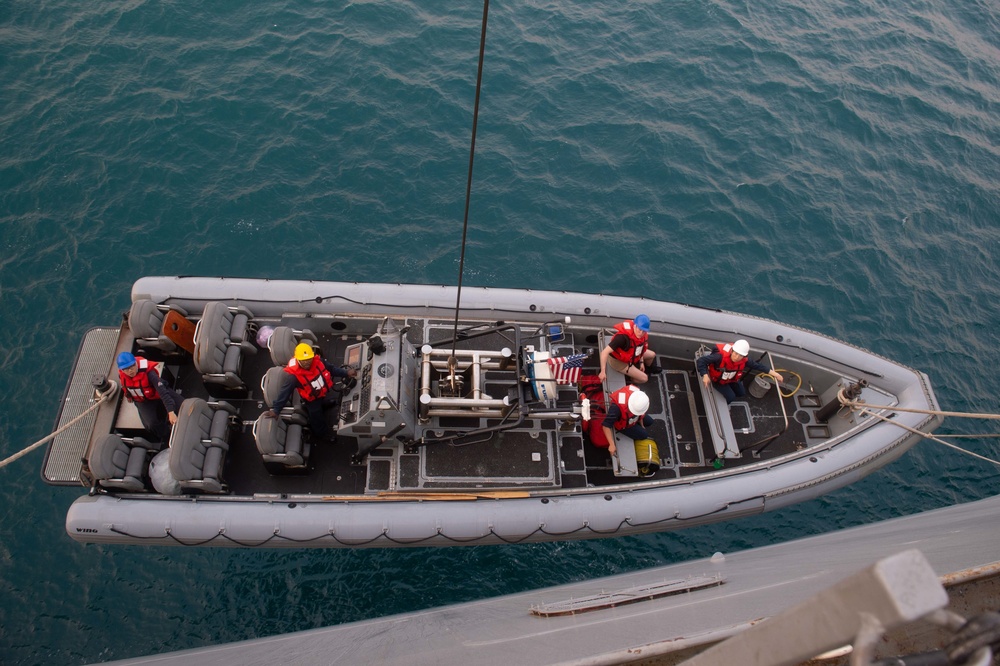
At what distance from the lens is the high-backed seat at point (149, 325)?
852cm

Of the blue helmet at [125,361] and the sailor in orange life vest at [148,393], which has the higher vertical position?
the blue helmet at [125,361]

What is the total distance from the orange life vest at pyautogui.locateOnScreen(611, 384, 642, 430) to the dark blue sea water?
215 cm

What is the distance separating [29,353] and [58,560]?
3.86 meters

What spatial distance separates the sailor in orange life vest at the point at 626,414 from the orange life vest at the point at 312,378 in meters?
3.74

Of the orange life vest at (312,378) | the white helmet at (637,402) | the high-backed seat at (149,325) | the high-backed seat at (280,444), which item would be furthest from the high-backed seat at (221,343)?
the white helmet at (637,402)

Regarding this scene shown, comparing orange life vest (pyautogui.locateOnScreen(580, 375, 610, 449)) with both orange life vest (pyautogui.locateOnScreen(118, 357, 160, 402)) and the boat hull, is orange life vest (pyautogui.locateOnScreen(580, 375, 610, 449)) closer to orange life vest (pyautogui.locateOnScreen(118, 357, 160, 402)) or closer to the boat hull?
the boat hull

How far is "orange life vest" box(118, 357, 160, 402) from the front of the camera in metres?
7.89

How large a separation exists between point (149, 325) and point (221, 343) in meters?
1.04

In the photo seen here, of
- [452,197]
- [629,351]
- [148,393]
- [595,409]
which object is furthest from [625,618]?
[452,197]

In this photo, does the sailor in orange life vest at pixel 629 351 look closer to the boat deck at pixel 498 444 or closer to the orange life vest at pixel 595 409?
the orange life vest at pixel 595 409

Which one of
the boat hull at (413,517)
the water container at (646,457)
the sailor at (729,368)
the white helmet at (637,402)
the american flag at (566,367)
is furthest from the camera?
the sailor at (729,368)

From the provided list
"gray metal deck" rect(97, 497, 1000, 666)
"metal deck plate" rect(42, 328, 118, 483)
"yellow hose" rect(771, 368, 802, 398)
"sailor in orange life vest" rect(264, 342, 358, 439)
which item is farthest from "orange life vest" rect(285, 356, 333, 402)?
"yellow hose" rect(771, 368, 802, 398)

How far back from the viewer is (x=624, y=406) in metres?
8.11

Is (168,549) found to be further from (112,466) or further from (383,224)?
(383,224)
